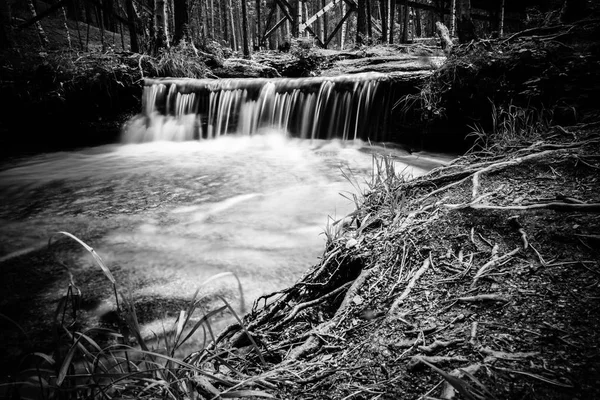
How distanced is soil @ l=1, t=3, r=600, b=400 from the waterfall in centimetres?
474

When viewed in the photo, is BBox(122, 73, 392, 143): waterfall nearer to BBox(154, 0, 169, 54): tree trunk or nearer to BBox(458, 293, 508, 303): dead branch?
BBox(154, 0, 169, 54): tree trunk

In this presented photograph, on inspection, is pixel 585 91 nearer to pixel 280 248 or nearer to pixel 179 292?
pixel 280 248

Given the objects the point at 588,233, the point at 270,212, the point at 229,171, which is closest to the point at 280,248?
the point at 270,212

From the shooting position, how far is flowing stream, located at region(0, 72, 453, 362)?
8.00 feet

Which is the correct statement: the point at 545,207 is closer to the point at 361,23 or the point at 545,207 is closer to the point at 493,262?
the point at 493,262

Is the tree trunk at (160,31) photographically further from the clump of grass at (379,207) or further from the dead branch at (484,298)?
the dead branch at (484,298)

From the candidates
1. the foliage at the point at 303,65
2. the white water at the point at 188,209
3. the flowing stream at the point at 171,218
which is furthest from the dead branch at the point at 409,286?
the foliage at the point at 303,65

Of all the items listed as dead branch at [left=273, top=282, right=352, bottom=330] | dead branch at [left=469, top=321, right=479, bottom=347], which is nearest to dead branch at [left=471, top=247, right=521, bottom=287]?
dead branch at [left=469, top=321, right=479, bottom=347]

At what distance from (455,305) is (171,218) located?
3252 mm

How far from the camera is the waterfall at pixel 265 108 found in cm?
656

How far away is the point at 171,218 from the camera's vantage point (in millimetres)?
3711

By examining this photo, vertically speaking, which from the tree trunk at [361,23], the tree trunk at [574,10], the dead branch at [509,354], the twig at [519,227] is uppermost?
the tree trunk at [361,23]

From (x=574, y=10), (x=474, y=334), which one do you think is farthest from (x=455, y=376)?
(x=574, y=10)

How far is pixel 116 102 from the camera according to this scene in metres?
8.22
